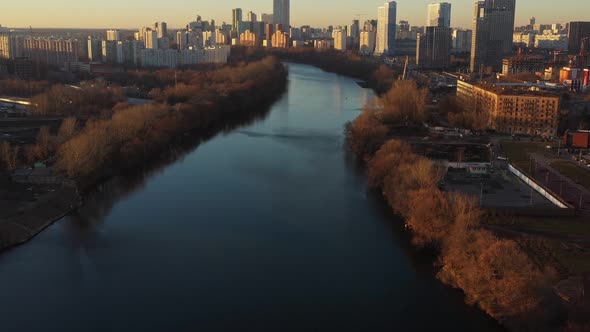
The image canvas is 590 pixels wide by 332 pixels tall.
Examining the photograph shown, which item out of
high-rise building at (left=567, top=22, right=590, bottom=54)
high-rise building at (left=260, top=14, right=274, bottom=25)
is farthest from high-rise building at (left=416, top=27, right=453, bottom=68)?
high-rise building at (left=260, top=14, right=274, bottom=25)

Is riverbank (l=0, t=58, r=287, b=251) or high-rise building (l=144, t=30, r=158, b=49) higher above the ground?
high-rise building (l=144, t=30, r=158, b=49)

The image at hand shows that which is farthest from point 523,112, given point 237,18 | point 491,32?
point 237,18

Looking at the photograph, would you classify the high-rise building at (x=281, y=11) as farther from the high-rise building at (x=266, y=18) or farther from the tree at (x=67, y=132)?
the tree at (x=67, y=132)

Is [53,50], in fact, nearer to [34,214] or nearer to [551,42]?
[34,214]

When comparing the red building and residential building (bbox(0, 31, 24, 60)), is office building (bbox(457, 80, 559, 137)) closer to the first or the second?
the red building

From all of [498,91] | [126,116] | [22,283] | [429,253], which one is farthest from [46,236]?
[498,91]

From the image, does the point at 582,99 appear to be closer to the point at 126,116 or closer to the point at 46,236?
the point at 126,116

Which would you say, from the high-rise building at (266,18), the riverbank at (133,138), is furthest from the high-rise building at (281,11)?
the riverbank at (133,138)
